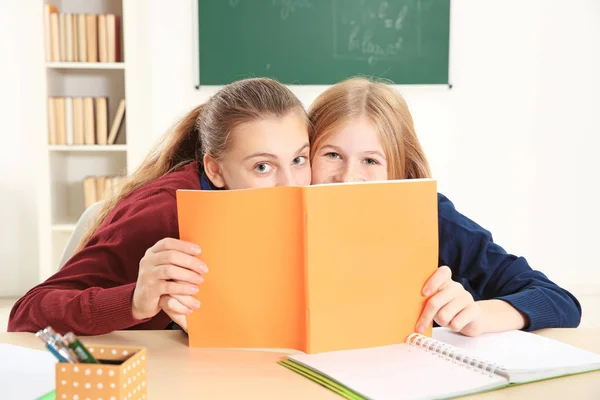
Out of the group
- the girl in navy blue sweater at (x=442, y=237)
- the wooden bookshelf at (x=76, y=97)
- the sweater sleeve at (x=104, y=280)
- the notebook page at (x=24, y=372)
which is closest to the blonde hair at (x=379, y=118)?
the girl in navy blue sweater at (x=442, y=237)

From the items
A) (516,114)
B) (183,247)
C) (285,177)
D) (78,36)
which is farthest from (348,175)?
(516,114)

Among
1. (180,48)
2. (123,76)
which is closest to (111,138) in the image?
(123,76)

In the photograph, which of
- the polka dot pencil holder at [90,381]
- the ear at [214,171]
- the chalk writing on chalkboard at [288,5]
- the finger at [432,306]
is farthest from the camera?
the chalk writing on chalkboard at [288,5]

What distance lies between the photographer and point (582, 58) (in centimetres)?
430

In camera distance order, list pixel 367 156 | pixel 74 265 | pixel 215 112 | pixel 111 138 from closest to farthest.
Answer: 1. pixel 74 265
2. pixel 215 112
3. pixel 367 156
4. pixel 111 138

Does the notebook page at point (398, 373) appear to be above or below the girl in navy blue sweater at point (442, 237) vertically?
below

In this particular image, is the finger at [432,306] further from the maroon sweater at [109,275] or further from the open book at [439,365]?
the maroon sweater at [109,275]

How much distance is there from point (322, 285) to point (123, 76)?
11.0ft

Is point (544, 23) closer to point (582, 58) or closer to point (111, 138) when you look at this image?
point (582, 58)

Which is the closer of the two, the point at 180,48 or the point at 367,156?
the point at 367,156

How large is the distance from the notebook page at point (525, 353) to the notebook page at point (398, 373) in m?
0.06

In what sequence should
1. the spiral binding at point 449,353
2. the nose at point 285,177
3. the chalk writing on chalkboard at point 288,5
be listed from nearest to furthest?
the spiral binding at point 449,353
the nose at point 285,177
the chalk writing on chalkboard at point 288,5

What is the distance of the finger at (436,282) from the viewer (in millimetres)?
1051

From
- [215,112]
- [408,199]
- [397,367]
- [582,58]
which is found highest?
[582,58]
